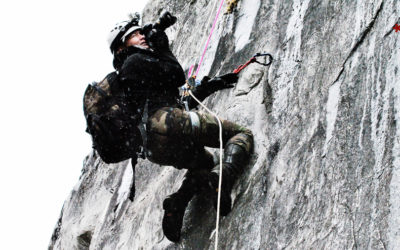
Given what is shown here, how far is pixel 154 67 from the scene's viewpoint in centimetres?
529

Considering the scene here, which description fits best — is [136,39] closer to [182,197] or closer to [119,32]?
[119,32]

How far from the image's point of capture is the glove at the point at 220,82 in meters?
5.96

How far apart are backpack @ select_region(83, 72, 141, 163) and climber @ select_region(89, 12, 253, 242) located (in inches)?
1.4

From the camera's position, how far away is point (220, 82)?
5977mm

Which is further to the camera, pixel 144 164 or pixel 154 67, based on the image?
pixel 144 164

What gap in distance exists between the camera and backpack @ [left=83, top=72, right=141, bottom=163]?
500 centimetres

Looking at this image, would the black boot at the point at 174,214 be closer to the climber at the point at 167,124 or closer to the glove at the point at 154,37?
the climber at the point at 167,124

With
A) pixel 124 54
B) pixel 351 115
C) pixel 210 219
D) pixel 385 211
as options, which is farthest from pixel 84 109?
pixel 385 211

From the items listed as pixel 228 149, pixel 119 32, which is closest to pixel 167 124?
pixel 228 149

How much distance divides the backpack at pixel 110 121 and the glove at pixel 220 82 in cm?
101

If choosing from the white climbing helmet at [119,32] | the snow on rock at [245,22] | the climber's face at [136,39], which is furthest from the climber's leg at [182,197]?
the snow on rock at [245,22]

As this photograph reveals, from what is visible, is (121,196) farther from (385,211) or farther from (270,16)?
(385,211)

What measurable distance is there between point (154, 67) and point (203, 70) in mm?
2667

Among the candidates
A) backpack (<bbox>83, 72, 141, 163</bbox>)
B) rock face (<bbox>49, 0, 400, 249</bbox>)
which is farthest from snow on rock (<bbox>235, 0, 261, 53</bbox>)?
backpack (<bbox>83, 72, 141, 163</bbox>)
